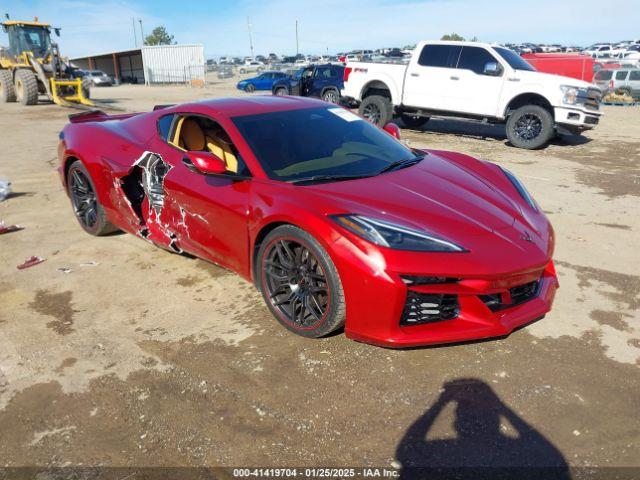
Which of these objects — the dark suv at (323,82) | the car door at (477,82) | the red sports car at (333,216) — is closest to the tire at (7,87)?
the dark suv at (323,82)

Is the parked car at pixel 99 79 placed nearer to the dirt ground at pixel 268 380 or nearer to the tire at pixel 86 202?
the tire at pixel 86 202

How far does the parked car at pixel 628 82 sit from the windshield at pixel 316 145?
1967cm

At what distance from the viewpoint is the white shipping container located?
4334 cm

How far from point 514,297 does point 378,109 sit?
960cm

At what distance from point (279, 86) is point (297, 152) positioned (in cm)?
1926

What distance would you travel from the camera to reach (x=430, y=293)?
2680 mm

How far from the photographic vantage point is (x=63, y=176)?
5.18 meters

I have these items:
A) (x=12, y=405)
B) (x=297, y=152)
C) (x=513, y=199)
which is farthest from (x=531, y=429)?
(x=12, y=405)

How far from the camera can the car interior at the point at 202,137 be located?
4.00 meters

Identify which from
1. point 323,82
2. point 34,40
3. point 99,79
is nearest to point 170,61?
point 99,79

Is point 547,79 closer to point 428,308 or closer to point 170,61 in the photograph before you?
point 428,308

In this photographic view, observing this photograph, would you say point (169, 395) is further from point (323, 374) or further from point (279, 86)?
point (279, 86)

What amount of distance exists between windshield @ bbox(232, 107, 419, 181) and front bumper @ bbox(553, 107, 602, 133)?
700 cm

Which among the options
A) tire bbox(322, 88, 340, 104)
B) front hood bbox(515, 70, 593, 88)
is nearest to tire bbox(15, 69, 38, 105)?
tire bbox(322, 88, 340, 104)
